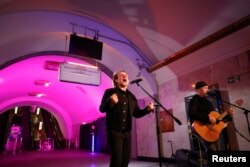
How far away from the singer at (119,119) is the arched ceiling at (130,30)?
3.06 meters

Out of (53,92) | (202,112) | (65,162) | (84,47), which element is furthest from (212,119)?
(53,92)

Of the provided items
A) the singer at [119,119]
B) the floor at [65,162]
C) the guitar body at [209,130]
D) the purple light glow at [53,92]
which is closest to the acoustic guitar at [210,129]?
the guitar body at [209,130]

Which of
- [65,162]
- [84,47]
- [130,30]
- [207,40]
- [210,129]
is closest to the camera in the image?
[210,129]

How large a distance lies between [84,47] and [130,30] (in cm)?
145

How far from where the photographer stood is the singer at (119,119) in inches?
84.7

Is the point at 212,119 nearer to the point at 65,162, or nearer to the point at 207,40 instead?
the point at 207,40

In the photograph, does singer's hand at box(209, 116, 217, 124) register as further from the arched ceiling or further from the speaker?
the speaker

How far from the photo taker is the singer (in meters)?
2.15

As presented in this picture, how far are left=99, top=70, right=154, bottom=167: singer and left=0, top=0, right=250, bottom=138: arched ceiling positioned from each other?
10.0ft

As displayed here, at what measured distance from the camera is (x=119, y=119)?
231 centimetres

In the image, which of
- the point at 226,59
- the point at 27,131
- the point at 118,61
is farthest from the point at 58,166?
the point at 27,131

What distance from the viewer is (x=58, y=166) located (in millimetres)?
5867

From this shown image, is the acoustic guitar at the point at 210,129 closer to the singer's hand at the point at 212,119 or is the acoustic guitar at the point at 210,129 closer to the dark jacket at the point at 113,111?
the singer's hand at the point at 212,119

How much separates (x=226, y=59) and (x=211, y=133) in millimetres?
2334
